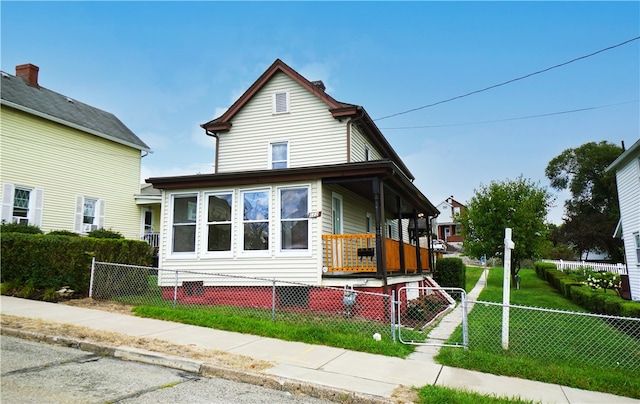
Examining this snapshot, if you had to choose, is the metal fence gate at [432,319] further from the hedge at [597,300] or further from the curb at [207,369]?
the hedge at [597,300]

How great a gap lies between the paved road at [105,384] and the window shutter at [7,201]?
12.7 m

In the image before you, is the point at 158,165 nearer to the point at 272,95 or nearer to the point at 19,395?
the point at 272,95

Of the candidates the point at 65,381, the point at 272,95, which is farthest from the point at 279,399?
the point at 272,95

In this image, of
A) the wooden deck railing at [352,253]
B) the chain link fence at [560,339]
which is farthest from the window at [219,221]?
the chain link fence at [560,339]

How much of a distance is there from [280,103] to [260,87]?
1.01m

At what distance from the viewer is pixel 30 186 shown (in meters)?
17.5

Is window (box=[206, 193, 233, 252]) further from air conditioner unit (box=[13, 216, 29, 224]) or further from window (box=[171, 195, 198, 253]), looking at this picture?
air conditioner unit (box=[13, 216, 29, 224])

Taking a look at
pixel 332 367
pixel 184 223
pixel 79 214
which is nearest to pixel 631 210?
pixel 332 367

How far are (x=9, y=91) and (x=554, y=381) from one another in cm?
2165

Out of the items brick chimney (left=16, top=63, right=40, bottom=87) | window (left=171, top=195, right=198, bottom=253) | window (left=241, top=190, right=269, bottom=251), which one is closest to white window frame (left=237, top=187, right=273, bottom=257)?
window (left=241, top=190, right=269, bottom=251)

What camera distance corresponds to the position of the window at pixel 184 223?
12047mm

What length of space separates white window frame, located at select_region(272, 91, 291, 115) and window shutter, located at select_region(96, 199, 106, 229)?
36.1 feet

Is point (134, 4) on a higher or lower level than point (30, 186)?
higher

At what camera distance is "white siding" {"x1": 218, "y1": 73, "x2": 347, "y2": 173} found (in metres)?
15.0
